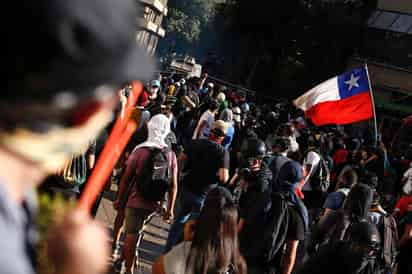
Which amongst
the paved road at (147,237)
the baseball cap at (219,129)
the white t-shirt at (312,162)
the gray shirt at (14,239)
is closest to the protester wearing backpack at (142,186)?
the paved road at (147,237)

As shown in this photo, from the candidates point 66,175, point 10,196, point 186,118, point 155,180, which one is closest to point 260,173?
point 155,180

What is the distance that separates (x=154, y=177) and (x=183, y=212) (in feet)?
1.94

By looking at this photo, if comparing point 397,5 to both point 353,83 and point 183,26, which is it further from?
point 353,83

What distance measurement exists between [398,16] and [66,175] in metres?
37.2

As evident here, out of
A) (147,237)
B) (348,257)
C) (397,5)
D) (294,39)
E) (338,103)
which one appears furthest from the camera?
(294,39)

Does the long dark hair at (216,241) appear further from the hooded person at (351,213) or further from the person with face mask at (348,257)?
the hooded person at (351,213)

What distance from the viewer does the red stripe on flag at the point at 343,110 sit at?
8.45m

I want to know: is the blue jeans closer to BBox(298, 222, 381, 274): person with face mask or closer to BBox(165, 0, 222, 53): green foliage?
BBox(298, 222, 381, 274): person with face mask

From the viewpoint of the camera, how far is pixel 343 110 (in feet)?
28.0

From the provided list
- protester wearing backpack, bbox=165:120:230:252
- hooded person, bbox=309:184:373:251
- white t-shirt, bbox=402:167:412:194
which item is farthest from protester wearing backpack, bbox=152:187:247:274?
white t-shirt, bbox=402:167:412:194

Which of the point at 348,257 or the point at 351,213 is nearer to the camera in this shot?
the point at 348,257

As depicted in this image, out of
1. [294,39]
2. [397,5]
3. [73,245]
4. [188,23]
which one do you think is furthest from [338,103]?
[188,23]

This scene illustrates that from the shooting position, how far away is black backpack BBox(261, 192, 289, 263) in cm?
550

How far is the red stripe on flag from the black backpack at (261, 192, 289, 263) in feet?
9.95
